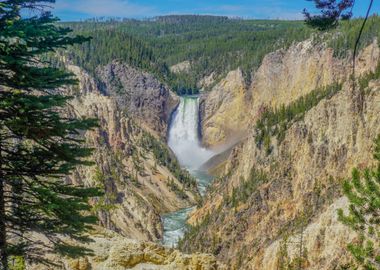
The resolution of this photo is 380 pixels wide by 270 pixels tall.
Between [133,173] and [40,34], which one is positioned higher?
[40,34]

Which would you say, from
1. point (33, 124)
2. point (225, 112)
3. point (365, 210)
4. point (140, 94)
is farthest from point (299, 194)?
point (140, 94)

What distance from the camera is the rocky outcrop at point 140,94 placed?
175500 mm

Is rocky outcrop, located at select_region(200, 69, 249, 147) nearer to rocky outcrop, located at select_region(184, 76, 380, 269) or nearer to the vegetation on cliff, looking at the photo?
the vegetation on cliff

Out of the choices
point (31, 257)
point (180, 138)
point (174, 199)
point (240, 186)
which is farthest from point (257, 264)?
point (180, 138)

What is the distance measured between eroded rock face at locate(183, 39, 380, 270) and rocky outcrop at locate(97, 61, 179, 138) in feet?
263

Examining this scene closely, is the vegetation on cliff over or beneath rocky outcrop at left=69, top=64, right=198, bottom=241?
over

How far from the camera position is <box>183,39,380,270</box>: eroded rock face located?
56.0 m

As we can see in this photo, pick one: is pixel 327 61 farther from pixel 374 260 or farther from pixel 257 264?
pixel 374 260

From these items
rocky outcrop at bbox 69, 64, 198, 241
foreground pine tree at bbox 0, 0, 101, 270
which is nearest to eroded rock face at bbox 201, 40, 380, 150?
rocky outcrop at bbox 69, 64, 198, 241

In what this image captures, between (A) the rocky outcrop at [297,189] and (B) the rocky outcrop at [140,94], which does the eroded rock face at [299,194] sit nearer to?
(A) the rocky outcrop at [297,189]

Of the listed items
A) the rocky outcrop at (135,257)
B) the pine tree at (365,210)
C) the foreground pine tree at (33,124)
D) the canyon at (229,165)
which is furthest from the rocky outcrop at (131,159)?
the foreground pine tree at (33,124)

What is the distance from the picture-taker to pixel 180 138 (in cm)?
17538

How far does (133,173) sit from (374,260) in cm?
10711

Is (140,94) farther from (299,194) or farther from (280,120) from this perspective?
(299,194)
